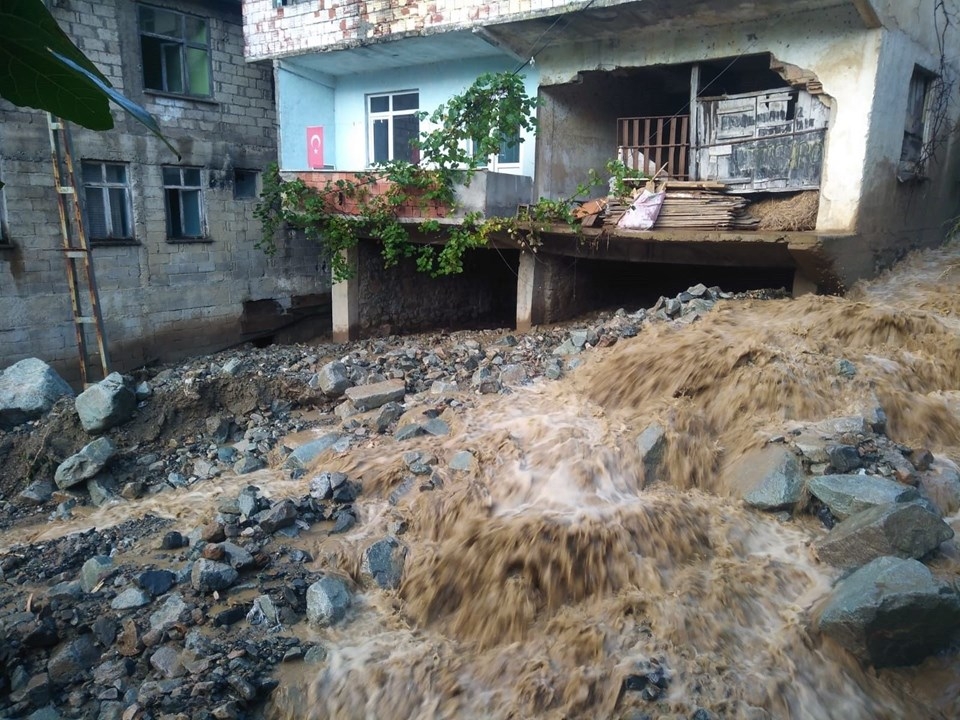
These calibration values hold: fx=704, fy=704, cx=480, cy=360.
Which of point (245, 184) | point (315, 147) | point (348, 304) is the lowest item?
point (348, 304)

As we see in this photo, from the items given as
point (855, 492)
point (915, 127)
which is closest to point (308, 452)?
point (855, 492)

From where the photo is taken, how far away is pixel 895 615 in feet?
11.0

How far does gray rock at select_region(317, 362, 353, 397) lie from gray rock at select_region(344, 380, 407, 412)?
0.72 ft

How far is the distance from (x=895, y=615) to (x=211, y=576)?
3733mm

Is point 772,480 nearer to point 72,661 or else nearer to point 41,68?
point 72,661

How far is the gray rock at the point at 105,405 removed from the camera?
6695 millimetres

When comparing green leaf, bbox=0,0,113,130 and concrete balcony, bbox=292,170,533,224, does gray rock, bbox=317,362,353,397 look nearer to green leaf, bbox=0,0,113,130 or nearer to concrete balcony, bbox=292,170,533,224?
concrete balcony, bbox=292,170,533,224

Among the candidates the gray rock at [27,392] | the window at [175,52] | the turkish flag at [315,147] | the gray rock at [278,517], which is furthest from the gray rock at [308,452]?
the window at [175,52]

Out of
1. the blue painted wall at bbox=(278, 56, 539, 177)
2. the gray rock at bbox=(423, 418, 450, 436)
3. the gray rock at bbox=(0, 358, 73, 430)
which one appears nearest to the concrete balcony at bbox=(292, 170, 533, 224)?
the blue painted wall at bbox=(278, 56, 539, 177)

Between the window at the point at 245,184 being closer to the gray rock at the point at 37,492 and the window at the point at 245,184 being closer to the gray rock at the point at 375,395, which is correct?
the gray rock at the point at 375,395

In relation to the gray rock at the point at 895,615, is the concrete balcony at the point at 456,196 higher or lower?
higher

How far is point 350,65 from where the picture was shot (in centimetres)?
1035

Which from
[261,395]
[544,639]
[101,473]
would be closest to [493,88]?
[261,395]

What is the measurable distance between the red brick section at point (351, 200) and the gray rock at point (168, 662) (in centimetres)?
615
